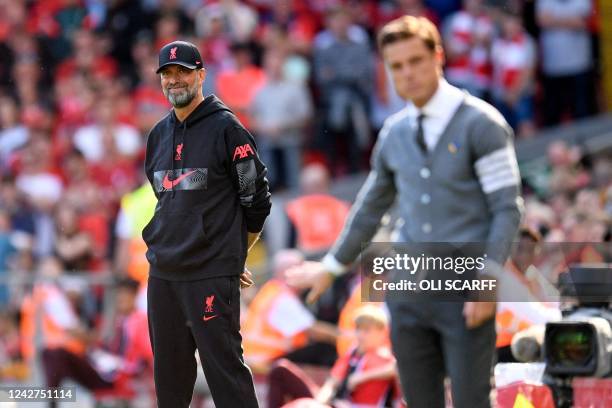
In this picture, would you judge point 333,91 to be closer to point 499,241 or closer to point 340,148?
Result: point 340,148

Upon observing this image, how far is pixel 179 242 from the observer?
6.51 m

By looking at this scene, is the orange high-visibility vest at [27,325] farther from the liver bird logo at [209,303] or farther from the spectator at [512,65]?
the liver bird logo at [209,303]

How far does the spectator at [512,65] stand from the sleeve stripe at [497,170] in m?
9.41

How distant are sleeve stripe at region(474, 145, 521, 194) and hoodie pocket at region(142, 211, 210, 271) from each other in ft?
3.96

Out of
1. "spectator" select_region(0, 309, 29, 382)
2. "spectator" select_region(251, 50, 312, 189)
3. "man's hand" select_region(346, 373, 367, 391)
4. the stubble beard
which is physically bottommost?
"man's hand" select_region(346, 373, 367, 391)

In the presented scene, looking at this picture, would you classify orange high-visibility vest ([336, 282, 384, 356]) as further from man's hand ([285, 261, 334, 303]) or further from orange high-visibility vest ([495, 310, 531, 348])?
man's hand ([285, 261, 334, 303])

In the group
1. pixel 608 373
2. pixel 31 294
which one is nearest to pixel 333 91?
pixel 31 294

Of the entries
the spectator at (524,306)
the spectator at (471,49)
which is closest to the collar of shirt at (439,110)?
the spectator at (524,306)

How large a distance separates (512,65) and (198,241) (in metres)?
9.65

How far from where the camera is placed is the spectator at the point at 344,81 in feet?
51.5

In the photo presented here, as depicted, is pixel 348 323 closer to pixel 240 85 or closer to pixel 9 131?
pixel 240 85

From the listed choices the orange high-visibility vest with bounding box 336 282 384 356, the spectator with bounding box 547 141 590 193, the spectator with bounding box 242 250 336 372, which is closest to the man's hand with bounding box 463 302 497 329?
the orange high-visibility vest with bounding box 336 282 384 356

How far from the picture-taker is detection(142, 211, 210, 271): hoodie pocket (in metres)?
6.47

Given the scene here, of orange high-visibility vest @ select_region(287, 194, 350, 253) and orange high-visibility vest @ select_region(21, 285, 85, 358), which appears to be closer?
orange high-visibility vest @ select_region(21, 285, 85, 358)
